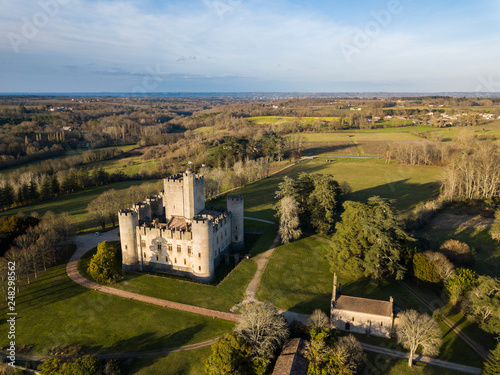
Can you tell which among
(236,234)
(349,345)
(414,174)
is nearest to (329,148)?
(414,174)

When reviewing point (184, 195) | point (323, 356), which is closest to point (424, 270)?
point (323, 356)

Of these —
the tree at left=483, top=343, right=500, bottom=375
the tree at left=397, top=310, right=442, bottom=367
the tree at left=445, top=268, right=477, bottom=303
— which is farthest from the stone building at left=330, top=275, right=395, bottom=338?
the tree at left=445, top=268, right=477, bottom=303

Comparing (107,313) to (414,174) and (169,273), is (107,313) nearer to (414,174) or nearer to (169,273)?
(169,273)

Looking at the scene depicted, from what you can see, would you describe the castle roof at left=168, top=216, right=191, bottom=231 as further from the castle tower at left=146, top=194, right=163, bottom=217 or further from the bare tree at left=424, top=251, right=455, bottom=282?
the bare tree at left=424, top=251, right=455, bottom=282

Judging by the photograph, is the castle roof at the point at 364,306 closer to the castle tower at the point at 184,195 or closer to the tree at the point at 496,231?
the castle tower at the point at 184,195

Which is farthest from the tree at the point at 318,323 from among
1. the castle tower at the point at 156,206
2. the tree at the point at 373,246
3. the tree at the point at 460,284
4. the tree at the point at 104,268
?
the castle tower at the point at 156,206

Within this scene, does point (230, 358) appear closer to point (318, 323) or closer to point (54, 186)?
point (318, 323)
